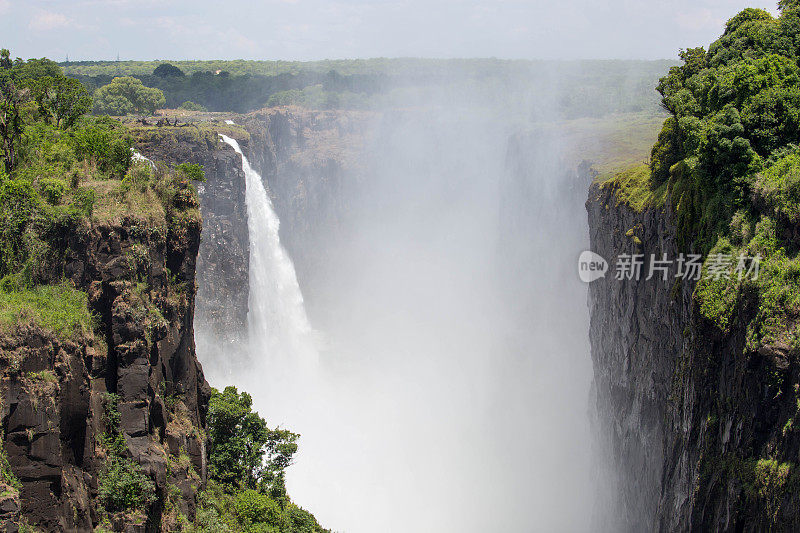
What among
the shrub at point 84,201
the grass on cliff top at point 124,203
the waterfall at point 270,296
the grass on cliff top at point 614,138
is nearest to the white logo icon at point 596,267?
the grass on cliff top at point 614,138

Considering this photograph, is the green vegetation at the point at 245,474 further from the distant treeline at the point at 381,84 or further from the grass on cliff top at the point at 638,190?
the distant treeline at the point at 381,84

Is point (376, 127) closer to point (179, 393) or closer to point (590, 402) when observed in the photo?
point (590, 402)

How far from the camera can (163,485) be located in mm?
24969

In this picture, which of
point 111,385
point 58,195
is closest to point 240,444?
point 111,385

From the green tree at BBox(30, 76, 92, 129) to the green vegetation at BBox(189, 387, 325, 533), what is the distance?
17327 mm

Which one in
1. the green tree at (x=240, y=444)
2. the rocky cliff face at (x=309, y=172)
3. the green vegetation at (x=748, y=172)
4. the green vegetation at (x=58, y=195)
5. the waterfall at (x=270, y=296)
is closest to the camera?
the green vegetation at (x=58, y=195)

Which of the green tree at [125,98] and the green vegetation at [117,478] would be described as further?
the green tree at [125,98]

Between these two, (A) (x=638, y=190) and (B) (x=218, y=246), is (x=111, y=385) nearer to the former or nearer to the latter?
(A) (x=638, y=190)

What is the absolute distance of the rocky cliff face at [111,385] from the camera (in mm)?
19891

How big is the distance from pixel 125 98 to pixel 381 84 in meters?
71.4

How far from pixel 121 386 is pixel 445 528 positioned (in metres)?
42.1

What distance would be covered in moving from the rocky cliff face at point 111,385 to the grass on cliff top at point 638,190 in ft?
82.3

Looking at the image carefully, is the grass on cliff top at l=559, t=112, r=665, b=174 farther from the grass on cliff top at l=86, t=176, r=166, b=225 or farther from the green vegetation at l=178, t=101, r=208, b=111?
the green vegetation at l=178, t=101, r=208, b=111

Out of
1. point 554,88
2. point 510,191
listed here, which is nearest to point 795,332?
point 510,191
